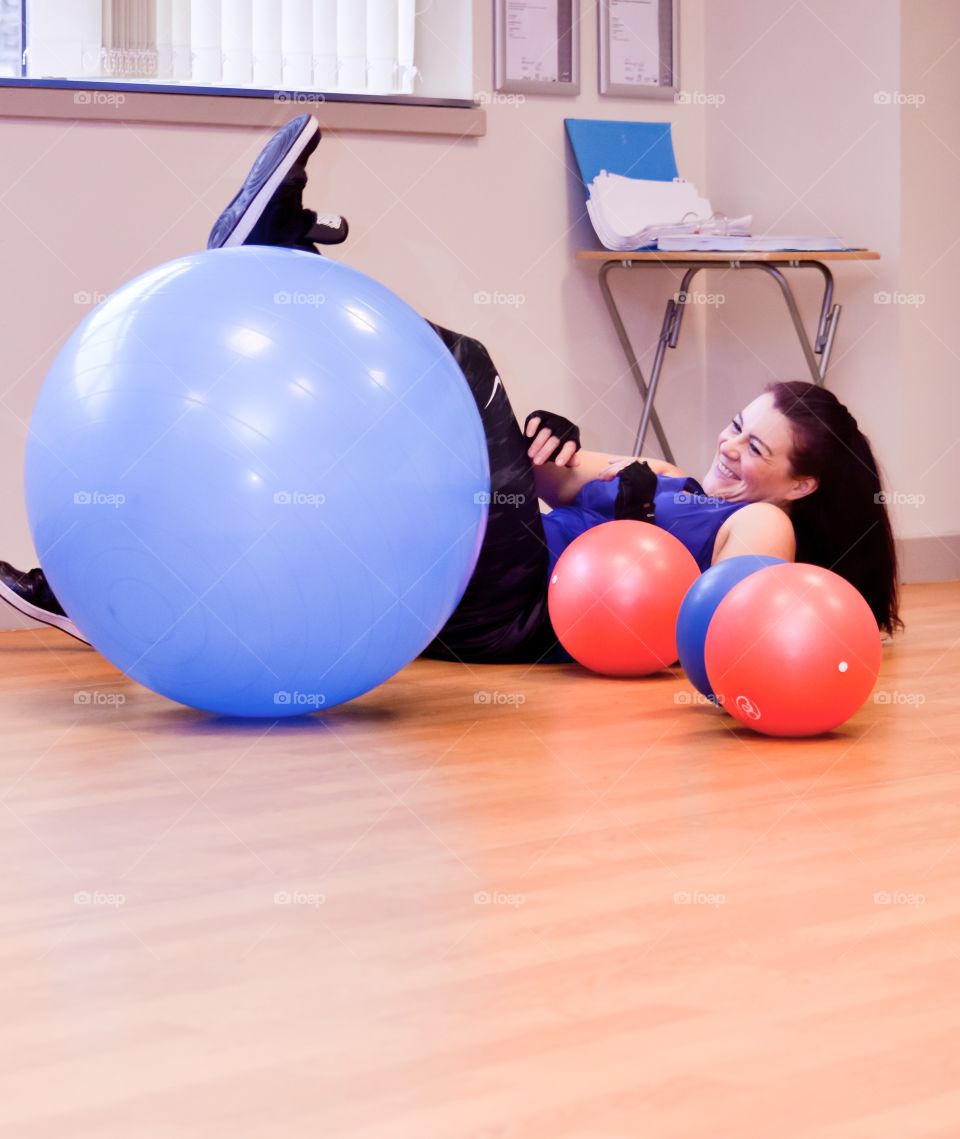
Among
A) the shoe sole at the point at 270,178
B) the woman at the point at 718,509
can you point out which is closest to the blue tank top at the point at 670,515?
the woman at the point at 718,509

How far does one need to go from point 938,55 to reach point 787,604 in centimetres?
261

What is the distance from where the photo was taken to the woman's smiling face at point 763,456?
9.84 ft

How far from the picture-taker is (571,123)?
4227mm

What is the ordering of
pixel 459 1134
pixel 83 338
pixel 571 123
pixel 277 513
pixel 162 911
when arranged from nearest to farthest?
pixel 459 1134 < pixel 162 911 < pixel 277 513 < pixel 83 338 < pixel 571 123

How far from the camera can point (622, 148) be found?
14.0 feet

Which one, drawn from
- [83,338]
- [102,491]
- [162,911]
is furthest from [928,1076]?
[83,338]

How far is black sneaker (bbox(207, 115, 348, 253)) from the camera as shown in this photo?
273 cm

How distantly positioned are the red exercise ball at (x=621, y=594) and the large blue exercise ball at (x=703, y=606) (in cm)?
26

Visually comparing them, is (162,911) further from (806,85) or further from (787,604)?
(806,85)
